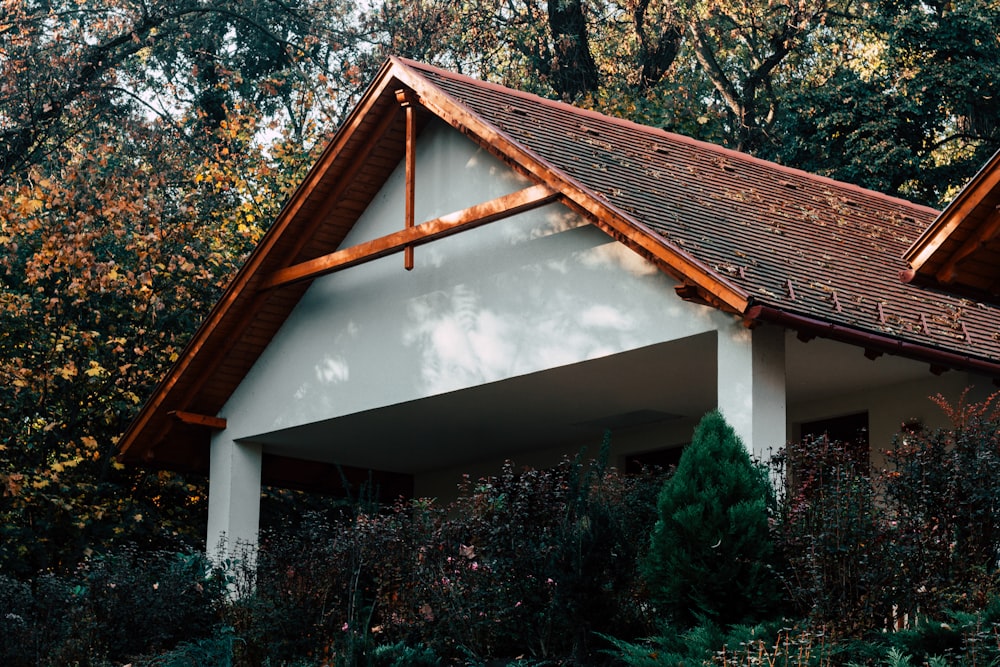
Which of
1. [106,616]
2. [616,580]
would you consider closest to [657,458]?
[616,580]

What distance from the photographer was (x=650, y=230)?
1212 cm

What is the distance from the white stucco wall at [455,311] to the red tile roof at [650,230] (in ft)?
1.45

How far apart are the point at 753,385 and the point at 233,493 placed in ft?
25.4

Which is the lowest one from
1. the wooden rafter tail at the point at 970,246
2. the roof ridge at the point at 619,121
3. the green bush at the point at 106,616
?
the green bush at the point at 106,616

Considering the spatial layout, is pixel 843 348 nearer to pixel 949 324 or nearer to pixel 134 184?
pixel 949 324

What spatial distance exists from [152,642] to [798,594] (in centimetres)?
668

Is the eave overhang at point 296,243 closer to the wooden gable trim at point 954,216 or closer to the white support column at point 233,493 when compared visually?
the white support column at point 233,493

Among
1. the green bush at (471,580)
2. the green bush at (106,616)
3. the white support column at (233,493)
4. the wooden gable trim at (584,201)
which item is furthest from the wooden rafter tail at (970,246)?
the white support column at (233,493)

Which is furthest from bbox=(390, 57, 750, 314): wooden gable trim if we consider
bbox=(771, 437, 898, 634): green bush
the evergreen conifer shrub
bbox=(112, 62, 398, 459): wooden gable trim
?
bbox=(771, 437, 898, 634): green bush

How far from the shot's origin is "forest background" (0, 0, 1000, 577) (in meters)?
20.1

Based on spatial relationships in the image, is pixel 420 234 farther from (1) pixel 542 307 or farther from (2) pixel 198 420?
(2) pixel 198 420

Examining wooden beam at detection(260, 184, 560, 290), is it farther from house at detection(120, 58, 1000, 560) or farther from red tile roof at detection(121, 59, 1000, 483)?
red tile roof at detection(121, 59, 1000, 483)

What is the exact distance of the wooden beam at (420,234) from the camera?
13375 mm

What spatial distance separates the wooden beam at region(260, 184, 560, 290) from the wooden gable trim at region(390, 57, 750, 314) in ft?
0.74
